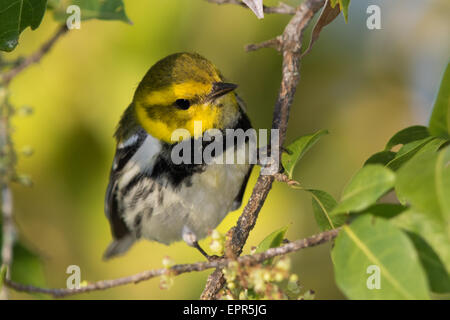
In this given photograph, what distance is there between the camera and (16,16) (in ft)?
4.36

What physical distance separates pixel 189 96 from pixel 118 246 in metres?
1.17

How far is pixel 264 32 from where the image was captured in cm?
278

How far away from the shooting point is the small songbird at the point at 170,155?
6.55 feet

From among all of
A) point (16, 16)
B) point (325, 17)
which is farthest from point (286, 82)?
point (16, 16)

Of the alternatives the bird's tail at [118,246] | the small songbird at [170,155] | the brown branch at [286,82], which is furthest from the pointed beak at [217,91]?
the bird's tail at [118,246]

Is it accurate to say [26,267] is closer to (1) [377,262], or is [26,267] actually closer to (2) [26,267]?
(2) [26,267]

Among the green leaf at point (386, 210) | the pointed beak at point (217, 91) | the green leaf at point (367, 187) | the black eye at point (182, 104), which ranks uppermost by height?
the pointed beak at point (217, 91)

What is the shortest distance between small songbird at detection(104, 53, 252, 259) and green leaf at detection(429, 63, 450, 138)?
0.87 metres

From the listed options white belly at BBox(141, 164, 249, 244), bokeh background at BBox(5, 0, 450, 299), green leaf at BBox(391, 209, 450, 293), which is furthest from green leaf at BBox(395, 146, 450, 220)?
bokeh background at BBox(5, 0, 450, 299)

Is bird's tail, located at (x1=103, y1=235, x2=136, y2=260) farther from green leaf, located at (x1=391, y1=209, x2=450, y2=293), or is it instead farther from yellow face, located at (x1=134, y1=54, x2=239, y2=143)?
green leaf, located at (x1=391, y1=209, x2=450, y2=293)

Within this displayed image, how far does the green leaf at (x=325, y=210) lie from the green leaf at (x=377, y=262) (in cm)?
22

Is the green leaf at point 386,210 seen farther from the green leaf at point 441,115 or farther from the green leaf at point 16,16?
the green leaf at point 16,16

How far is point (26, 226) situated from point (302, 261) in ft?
4.94

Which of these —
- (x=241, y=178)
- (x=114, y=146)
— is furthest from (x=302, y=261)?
(x=114, y=146)
